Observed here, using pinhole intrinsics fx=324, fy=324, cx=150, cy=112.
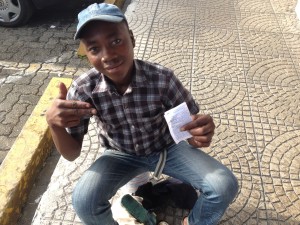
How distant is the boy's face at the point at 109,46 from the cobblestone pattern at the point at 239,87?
3.26ft

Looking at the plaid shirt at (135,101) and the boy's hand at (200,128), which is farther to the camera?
the plaid shirt at (135,101)

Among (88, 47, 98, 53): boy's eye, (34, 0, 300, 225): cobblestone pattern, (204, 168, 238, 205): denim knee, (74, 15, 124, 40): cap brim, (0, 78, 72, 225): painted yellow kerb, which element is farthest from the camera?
(34, 0, 300, 225): cobblestone pattern

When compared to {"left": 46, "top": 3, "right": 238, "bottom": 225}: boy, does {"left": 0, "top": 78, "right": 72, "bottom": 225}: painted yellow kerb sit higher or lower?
lower

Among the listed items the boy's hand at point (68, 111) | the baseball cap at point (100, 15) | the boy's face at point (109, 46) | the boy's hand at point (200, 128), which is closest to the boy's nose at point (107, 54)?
the boy's face at point (109, 46)

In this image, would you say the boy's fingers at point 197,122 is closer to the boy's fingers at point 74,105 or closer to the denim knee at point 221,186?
the denim knee at point 221,186

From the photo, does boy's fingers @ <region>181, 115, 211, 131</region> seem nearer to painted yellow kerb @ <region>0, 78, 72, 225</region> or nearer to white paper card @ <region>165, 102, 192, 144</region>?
white paper card @ <region>165, 102, 192, 144</region>

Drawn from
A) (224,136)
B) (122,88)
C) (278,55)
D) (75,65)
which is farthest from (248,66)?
(122,88)

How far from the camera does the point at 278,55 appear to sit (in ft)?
12.9

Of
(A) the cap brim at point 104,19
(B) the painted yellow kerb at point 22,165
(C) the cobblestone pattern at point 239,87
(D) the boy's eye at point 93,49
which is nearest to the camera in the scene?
(A) the cap brim at point 104,19

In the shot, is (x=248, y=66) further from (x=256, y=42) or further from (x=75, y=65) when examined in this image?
(x=75, y=65)

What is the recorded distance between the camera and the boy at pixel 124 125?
158 centimetres

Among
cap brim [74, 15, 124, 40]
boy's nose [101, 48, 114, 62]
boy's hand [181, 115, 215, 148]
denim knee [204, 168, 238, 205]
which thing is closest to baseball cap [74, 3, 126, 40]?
cap brim [74, 15, 124, 40]

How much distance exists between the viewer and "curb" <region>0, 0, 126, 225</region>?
218 cm

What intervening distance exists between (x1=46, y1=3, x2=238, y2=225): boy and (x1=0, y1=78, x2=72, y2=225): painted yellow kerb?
660mm
